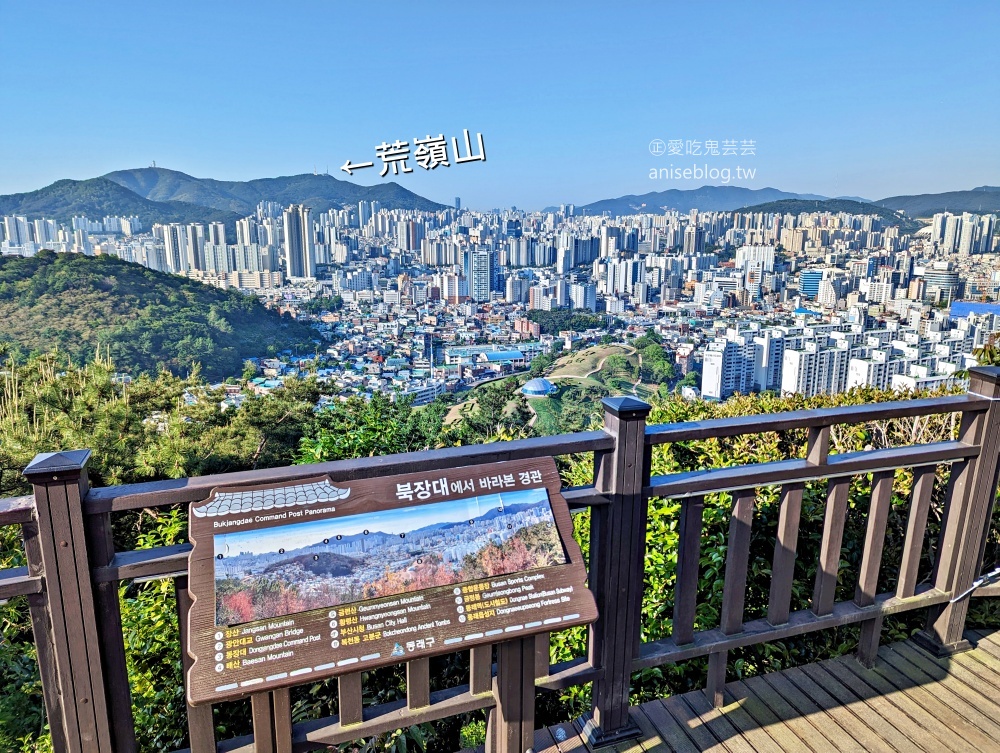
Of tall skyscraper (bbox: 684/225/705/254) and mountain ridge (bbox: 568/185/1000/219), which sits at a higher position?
mountain ridge (bbox: 568/185/1000/219)

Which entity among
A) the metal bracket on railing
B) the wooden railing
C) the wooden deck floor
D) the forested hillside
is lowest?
the forested hillside

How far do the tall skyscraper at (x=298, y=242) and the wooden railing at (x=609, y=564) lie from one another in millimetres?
38514

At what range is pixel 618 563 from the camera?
1.57 metres

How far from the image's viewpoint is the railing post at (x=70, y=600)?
1102 millimetres

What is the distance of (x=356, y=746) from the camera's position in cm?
183

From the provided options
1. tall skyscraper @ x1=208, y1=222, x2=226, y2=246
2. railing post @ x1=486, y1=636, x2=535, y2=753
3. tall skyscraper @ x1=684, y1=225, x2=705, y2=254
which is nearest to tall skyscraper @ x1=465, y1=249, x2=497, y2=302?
tall skyscraper @ x1=684, y1=225, x2=705, y2=254

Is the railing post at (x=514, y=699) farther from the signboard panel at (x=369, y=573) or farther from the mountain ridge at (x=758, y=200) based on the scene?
the mountain ridge at (x=758, y=200)

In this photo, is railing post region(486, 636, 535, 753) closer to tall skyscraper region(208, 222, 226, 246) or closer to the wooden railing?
the wooden railing

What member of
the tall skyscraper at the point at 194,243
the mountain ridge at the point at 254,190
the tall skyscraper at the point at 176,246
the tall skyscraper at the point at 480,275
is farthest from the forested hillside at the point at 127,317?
the mountain ridge at the point at 254,190

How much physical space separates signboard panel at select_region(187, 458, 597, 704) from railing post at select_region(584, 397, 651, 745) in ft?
0.71

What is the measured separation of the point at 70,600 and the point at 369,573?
542mm

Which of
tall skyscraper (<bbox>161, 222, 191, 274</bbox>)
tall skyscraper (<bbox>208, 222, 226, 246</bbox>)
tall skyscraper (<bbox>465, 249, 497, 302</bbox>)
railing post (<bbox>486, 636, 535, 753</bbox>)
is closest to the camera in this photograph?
railing post (<bbox>486, 636, 535, 753</bbox>)

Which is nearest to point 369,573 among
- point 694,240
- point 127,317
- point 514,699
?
point 514,699

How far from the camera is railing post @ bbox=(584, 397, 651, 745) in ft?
4.86
